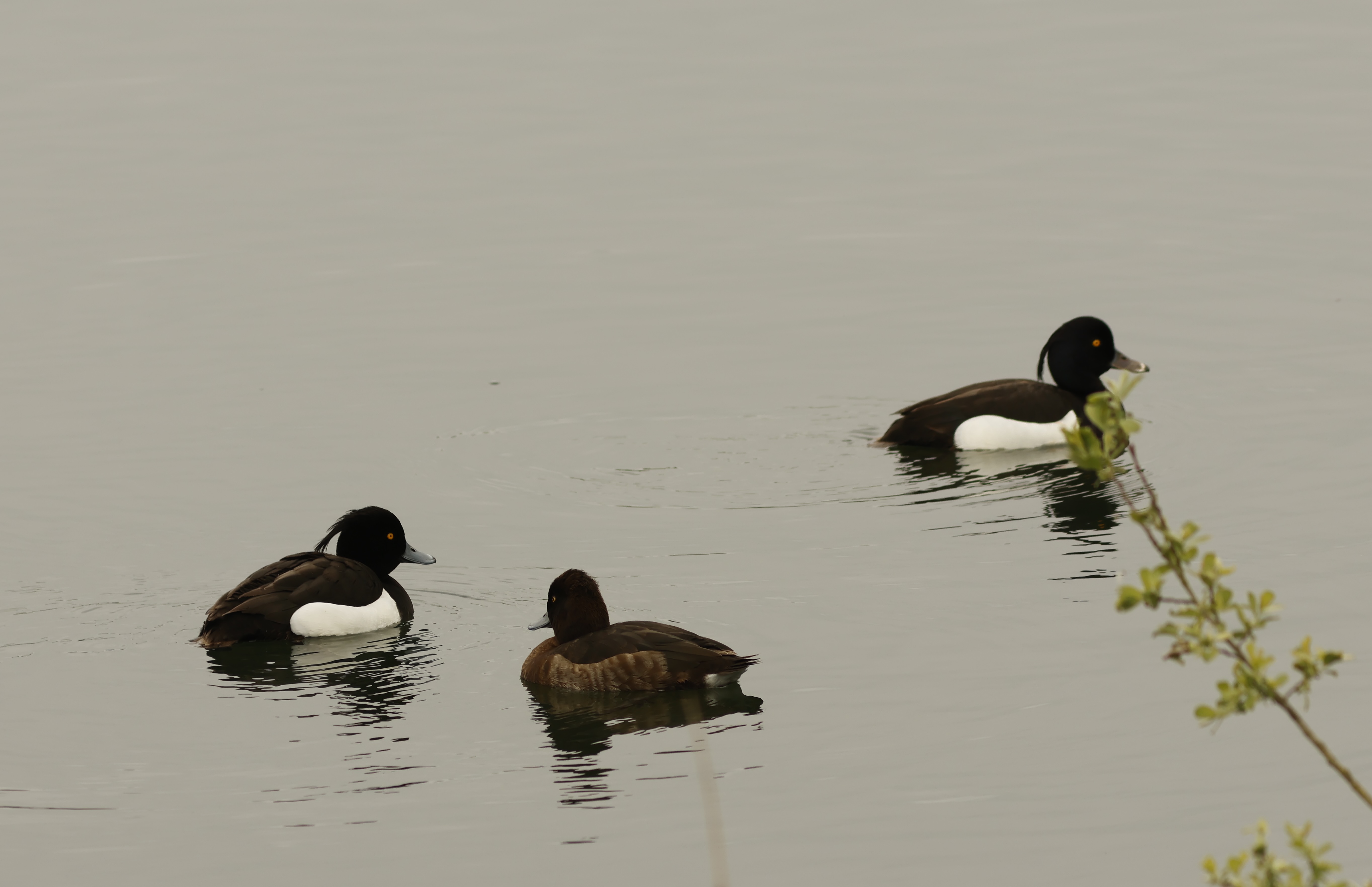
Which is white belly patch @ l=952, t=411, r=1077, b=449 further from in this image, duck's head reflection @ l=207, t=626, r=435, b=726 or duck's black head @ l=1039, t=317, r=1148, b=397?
duck's head reflection @ l=207, t=626, r=435, b=726

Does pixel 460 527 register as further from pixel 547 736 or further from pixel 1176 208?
pixel 1176 208

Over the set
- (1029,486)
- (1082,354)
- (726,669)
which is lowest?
(726,669)

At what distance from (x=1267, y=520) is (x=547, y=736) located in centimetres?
678

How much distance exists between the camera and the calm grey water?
36.8 feet

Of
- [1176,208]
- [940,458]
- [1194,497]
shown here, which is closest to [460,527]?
[940,458]

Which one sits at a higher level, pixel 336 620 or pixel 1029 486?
pixel 1029 486

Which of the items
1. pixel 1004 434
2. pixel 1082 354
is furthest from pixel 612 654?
pixel 1082 354

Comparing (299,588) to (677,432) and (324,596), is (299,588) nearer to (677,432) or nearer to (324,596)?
(324,596)

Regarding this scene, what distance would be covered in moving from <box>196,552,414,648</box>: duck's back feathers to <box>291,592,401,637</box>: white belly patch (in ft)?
0.11

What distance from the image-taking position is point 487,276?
26047 mm

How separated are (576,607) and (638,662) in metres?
0.76

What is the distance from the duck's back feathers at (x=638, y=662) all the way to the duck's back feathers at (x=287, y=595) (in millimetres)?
2044

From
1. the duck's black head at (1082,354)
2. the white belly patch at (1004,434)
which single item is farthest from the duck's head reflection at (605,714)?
the duck's black head at (1082,354)

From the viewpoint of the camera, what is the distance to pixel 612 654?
43.2 ft
